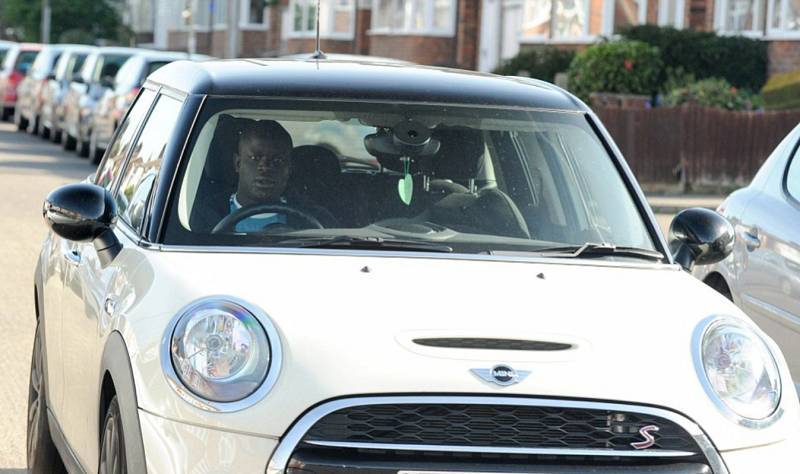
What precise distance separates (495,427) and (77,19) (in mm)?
66882

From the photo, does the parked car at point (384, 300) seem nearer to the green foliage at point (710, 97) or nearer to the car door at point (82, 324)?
the car door at point (82, 324)

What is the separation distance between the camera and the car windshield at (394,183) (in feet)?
16.9

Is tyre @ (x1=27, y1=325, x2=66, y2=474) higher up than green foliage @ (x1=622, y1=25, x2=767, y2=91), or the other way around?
green foliage @ (x1=622, y1=25, x2=767, y2=91)

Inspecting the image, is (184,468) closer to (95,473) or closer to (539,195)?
(95,473)

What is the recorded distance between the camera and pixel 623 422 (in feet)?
13.9

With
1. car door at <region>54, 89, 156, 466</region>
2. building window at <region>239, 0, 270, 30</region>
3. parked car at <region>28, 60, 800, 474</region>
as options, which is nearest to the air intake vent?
parked car at <region>28, 60, 800, 474</region>

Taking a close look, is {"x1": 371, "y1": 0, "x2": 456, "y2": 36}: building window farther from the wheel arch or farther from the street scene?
the wheel arch

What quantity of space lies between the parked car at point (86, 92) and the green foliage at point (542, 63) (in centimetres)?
900

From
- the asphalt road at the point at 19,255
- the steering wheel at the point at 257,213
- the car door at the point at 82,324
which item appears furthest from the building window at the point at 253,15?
the steering wheel at the point at 257,213

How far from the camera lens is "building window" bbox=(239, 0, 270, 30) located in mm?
60344

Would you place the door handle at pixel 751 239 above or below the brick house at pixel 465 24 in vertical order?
below

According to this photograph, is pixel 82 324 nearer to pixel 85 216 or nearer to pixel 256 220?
pixel 85 216

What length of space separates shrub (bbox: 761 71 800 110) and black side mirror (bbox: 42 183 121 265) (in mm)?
24537

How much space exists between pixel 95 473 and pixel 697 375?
1.74 metres
